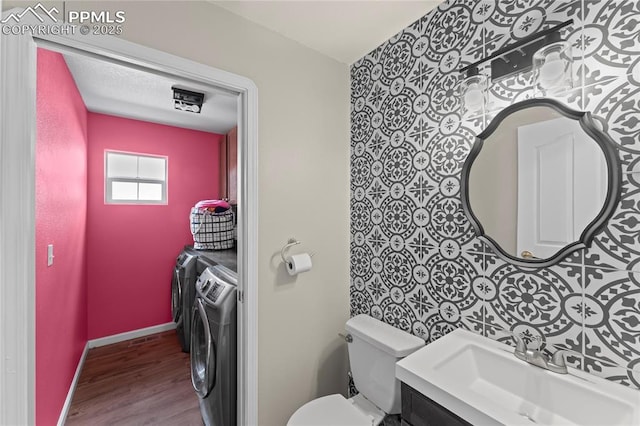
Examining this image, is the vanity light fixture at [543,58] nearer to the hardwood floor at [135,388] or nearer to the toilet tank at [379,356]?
the toilet tank at [379,356]

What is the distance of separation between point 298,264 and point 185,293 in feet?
5.62

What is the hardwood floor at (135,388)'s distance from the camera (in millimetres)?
1868

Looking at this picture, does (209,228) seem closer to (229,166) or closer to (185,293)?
(185,293)

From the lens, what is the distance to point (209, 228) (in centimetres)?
294

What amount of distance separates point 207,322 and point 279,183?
984 millimetres

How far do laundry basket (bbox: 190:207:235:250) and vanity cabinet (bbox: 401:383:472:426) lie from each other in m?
2.48

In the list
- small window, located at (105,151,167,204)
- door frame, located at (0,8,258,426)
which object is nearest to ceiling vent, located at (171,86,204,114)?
small window, located at (105,151,167,204)

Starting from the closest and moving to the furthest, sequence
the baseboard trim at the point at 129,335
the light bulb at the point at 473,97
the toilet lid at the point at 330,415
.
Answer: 1. the light bulb at the point at 473,97
2. the toilet lid at the point at 330,415
3. the baseboard trim at the point at 129,335

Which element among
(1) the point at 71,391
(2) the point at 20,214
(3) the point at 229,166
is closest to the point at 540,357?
(2) the point at 20,214

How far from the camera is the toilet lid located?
127cm

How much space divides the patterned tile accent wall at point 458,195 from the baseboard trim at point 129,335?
262 cm

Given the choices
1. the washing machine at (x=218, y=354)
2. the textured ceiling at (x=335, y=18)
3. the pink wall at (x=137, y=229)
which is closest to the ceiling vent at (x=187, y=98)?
the pink wall at (x=137, y=229)

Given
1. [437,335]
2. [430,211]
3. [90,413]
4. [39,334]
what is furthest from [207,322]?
[430,211]

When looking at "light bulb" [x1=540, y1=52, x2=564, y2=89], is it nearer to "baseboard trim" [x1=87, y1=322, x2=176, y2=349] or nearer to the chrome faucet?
the chrome faucet
